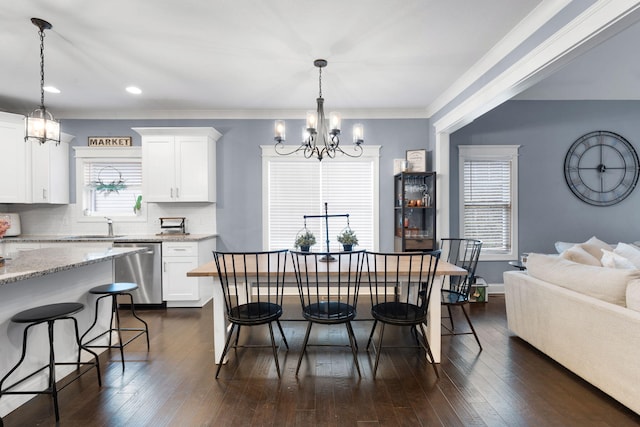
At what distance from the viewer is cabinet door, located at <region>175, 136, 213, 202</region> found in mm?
4352

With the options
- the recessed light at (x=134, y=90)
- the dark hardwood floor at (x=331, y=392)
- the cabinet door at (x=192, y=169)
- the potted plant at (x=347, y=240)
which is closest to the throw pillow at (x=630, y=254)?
the dark hardwood floor at (x=331, y=392)

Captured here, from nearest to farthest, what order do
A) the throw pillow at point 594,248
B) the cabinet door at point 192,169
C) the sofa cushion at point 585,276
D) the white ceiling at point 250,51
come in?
the sofa cushion at point 585,276 < the white ceiling at point 250,51 < the throw pillow at point 594,248 < the cabinet door at point 192,169

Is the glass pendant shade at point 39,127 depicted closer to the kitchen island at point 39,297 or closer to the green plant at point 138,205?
the kitchen island at point 39,297

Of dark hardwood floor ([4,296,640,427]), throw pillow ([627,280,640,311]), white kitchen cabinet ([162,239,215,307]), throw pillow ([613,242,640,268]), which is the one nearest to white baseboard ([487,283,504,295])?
throw pillow ([613,242,640,268])

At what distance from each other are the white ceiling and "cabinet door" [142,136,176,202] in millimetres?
557

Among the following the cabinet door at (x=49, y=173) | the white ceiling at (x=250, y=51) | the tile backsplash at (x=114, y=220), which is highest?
the white ceiling at (x=250, y=51)

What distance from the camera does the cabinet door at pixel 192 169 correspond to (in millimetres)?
4352

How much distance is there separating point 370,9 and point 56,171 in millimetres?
4711

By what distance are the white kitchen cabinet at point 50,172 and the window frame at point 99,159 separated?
149 mm

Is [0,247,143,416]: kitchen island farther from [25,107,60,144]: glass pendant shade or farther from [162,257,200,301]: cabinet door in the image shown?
[162,257,200,301]: cabinet door

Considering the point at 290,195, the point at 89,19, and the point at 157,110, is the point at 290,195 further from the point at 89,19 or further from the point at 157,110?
the point at 89,19

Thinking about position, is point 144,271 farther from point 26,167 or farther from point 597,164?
point 597,164

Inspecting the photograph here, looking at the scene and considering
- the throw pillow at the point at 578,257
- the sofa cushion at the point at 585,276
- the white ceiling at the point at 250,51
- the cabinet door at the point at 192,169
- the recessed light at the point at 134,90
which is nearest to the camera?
the sofa cushion at the point at 585,276

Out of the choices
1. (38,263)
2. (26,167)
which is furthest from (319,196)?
(26,167)
